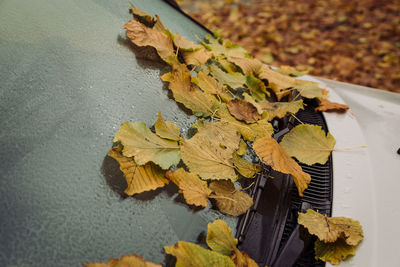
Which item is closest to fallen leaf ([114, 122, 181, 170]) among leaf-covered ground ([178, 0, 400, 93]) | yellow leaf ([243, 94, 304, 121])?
yellow leaf ([243, 94, 304, 121])

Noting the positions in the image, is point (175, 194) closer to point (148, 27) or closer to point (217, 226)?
point (217, 226)

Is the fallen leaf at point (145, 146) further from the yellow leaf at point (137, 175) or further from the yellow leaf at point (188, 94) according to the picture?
the yellow leaf at point (188, 94)

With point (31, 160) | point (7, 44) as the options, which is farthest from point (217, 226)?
point (7, 44)

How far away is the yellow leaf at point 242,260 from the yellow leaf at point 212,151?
0.21 meters

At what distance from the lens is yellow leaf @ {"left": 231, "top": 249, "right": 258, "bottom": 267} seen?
0.72m

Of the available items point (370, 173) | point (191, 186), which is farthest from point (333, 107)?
point (191, 186)

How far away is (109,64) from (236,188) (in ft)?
1.83

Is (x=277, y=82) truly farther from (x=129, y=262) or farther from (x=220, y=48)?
(x=129, y=262)

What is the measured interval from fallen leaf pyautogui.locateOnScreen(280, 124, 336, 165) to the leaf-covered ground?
2.45 metres

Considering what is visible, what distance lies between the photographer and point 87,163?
735 millimetres

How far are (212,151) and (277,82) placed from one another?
0.58m

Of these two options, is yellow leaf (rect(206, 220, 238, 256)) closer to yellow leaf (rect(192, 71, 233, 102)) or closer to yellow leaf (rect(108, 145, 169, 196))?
yellow leaf (rect(108, 145, 169, 196))

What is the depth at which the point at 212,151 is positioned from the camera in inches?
34.2

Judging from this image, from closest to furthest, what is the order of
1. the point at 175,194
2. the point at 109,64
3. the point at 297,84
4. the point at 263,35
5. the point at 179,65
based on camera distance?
the point at 175,194, the point at 109,64, the point at 179,65, the point at 297,84, the point at 263,35
